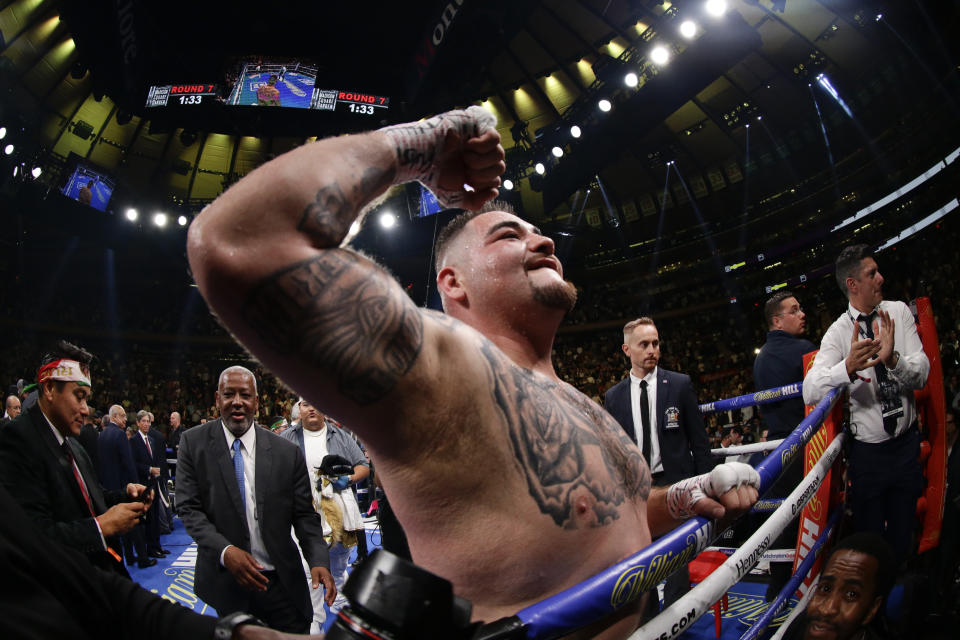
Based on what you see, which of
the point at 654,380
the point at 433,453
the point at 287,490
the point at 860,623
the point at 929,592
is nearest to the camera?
the point at 433,453

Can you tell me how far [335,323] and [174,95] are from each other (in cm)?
885

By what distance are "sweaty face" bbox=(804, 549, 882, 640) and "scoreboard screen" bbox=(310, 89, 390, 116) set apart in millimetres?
7531

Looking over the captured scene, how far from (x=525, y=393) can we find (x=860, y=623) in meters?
1.86

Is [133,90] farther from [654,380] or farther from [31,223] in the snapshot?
[31,223]

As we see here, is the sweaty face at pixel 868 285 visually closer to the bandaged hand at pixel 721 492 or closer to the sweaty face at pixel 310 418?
the bandaged hand at pixel 721 492

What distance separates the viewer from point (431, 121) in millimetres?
1086

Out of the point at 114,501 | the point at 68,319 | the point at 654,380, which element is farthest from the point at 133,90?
the point at 68,319

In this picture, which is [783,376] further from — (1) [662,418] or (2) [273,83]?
(2) [273,83]

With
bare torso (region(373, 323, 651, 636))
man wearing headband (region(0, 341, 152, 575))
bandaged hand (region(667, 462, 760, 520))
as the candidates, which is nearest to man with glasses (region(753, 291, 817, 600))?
bandaged hand (region(667, 462, 760, 520))

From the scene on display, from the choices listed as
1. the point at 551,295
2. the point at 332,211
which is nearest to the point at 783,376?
the point at 551,295

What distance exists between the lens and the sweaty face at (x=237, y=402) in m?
2.86

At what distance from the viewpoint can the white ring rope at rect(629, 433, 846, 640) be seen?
37.4 inches

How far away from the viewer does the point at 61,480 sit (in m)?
2.43

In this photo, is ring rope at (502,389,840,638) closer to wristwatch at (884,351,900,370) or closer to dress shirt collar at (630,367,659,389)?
wristwatch at (884,351,900,370)
